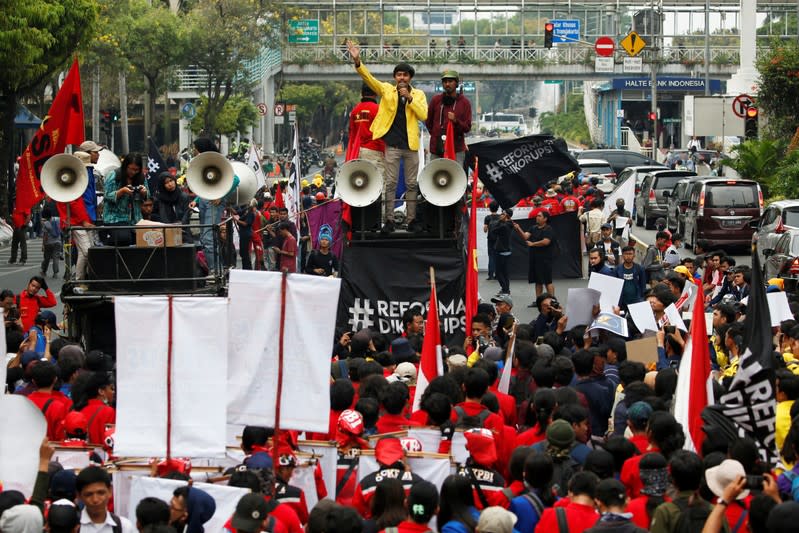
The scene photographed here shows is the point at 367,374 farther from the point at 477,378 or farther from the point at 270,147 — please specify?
the point at 270,147

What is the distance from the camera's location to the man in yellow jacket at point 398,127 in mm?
14602

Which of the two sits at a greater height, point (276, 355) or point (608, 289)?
point (276, 355)

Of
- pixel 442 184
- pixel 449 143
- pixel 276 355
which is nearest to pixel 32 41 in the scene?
pixel 449 143

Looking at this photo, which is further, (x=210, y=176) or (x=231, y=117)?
(x=231, y=117)

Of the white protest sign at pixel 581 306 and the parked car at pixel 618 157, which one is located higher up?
the parked car at pixel 618 157

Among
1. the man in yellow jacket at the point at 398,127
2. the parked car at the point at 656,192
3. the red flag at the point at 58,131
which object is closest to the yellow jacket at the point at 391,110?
the man in yellow jacket at the point at 398,127

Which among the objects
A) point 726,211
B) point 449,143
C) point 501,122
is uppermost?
point 501,122

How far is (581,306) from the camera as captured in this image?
13.1 meters

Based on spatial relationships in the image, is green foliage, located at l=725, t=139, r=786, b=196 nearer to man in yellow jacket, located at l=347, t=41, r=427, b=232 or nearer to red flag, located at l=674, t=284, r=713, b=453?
man in yellow jacket, located at l=347, t=41, r=427, b=232

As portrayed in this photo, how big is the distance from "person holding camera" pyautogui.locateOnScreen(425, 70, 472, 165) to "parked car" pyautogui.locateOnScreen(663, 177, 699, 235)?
51.7 feet

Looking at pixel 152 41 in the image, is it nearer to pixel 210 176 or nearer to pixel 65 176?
pixel 210 176

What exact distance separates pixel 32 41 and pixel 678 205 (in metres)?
14.3

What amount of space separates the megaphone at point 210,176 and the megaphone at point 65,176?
1069 mm

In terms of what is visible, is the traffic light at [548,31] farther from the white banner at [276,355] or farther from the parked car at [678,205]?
the white banner at [276,355]
